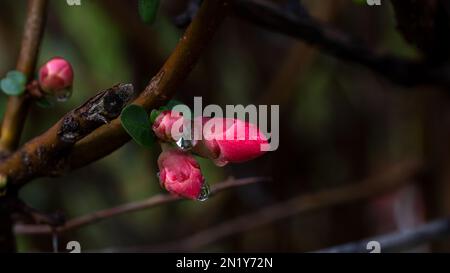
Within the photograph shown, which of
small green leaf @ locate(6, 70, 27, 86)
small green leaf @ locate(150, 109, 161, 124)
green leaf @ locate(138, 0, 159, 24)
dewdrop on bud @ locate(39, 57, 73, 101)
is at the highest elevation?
green leaf @ locate(138, 0, 159, 24)

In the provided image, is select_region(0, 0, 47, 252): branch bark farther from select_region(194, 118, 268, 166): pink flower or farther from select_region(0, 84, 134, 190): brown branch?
select_region(194, 118, 268, 166): pink flower

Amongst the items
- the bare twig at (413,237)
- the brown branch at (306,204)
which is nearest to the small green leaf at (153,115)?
the bare twig at (413,237)

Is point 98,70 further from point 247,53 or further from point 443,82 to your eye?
point 443,82

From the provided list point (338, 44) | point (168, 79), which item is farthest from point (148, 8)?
point (338, 44)

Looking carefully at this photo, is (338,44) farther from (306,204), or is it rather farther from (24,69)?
(306,204)

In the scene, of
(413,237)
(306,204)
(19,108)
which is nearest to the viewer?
(19,108)

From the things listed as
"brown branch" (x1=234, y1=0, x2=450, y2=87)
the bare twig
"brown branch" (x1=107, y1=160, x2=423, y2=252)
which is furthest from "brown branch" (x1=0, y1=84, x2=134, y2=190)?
"brown branch" (x1=107, y1=160, x2=423, y2=252)
